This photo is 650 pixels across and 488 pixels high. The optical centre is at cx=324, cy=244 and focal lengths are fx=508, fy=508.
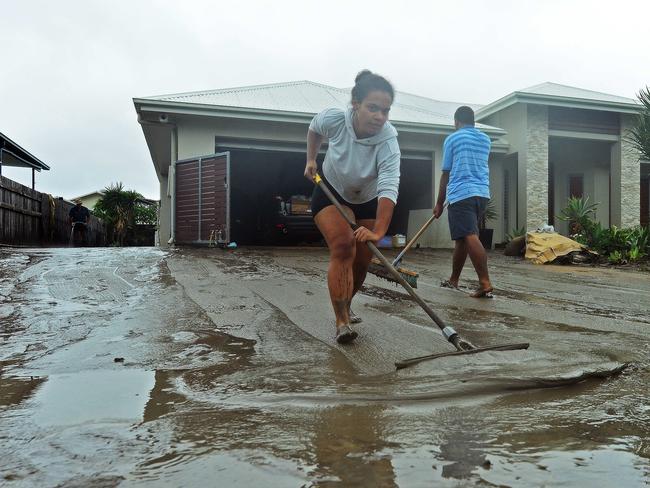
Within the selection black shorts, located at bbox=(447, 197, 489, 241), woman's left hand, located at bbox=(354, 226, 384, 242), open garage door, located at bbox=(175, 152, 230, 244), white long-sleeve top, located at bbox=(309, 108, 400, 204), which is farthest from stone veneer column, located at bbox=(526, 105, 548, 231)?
woman's left hand, located at bbox=(354, 226, 384, 242)

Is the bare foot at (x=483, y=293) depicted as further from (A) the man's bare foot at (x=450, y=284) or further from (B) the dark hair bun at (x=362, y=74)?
(B) the dark hair bun at (x=362, y=74)

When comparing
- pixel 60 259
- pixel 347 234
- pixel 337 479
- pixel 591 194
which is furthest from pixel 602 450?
pixel 591 194

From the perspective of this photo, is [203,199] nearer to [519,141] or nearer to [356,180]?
[519,141]

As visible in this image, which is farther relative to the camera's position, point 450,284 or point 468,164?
point 450,284

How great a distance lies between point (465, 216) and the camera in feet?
15.1

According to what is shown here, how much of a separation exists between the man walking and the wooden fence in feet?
37.7

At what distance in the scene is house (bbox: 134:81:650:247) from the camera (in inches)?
424

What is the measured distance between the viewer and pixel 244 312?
352 cm

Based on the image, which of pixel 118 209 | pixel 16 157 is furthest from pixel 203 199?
pixel 118 209

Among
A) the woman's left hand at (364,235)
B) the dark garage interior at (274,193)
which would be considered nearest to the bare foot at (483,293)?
the woman's left hand at (364,235)

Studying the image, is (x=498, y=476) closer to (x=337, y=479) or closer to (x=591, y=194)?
(x=337, y=479)

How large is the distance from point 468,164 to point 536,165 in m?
8.95

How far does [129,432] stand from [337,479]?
0.66 m

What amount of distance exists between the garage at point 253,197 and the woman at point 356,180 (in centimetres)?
730
